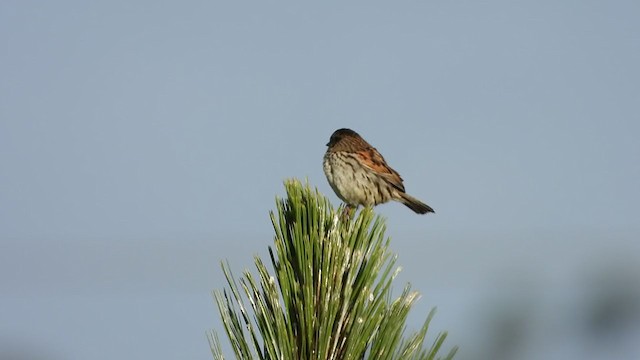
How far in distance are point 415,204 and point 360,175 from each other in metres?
0.88

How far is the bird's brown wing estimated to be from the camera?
37.0 feet

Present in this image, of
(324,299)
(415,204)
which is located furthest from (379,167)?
(324,299)

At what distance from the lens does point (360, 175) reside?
1104 cm

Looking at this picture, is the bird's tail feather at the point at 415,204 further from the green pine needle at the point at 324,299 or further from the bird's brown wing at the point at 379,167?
the green pine needle at the point at 324,299

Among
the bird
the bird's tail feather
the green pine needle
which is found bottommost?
the green pine needle

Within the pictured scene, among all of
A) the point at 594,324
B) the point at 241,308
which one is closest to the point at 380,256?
the point at 241,308

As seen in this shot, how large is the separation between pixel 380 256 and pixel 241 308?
0.55m

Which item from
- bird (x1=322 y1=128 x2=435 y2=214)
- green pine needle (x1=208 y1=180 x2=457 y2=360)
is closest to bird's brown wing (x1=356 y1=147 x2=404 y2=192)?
bird (x1=322 y1=128 x2=435 y2=214)

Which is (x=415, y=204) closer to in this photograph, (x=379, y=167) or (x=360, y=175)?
(x=379, y=167)

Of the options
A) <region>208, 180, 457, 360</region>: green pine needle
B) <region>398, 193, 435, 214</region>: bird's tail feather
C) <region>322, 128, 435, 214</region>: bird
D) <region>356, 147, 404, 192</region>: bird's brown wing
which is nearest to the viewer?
<region>208, 180, 457, 360</region>: green pine needle

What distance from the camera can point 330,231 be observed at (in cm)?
393

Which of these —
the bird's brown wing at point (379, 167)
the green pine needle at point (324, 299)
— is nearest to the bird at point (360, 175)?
the bird's brown wing at point (379, 167)

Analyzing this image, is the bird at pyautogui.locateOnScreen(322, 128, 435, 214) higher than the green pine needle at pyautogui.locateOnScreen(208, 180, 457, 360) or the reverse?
higher

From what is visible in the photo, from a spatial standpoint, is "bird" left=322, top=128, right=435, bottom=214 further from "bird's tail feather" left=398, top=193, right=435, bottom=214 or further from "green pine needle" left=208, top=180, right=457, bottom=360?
"green pine needle" left=208, top=180, right=457, bottom=360
